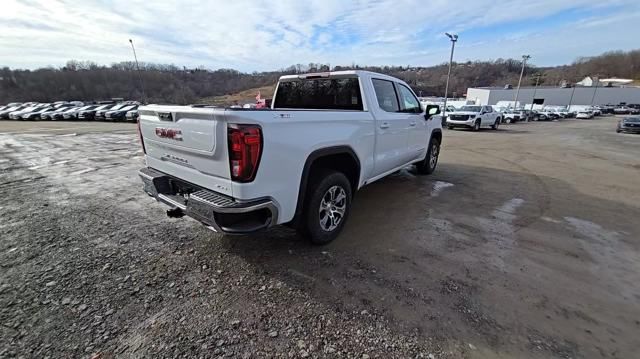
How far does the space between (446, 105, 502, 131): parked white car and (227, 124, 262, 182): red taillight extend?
67.9 feet

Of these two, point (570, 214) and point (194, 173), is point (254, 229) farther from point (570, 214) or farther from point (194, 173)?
point (570, 214)

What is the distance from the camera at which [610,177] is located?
7230 mm

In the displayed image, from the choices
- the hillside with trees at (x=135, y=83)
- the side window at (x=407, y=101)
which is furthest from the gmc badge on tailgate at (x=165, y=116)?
the hillside with trees at (x=135, y=83)

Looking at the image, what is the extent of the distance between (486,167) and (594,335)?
6.48 meters

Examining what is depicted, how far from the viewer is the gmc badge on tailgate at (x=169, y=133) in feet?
9.64

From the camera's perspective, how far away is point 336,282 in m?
2.89

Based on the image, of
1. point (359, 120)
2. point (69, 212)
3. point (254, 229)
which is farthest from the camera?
point (69, 212)

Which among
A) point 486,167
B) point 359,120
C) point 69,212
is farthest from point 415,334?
point 486,167

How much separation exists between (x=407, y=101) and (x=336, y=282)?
363 cm

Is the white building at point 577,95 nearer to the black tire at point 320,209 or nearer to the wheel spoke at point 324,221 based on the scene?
the black tire at point 320,209

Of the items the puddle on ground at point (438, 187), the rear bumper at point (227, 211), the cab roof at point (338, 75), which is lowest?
the puddle on ground at point (438, 187)

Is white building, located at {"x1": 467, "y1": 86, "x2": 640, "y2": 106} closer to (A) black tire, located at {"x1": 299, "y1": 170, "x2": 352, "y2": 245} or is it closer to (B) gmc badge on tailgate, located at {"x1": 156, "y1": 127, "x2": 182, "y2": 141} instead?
(A) black tire, located at {"x1": 299, "y1": 170, "x2": 352, "y2": 245}

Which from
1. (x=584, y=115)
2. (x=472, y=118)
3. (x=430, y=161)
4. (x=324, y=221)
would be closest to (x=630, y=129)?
(x=472, y=118)

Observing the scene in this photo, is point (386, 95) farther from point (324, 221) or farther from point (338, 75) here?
point (324, 221)
